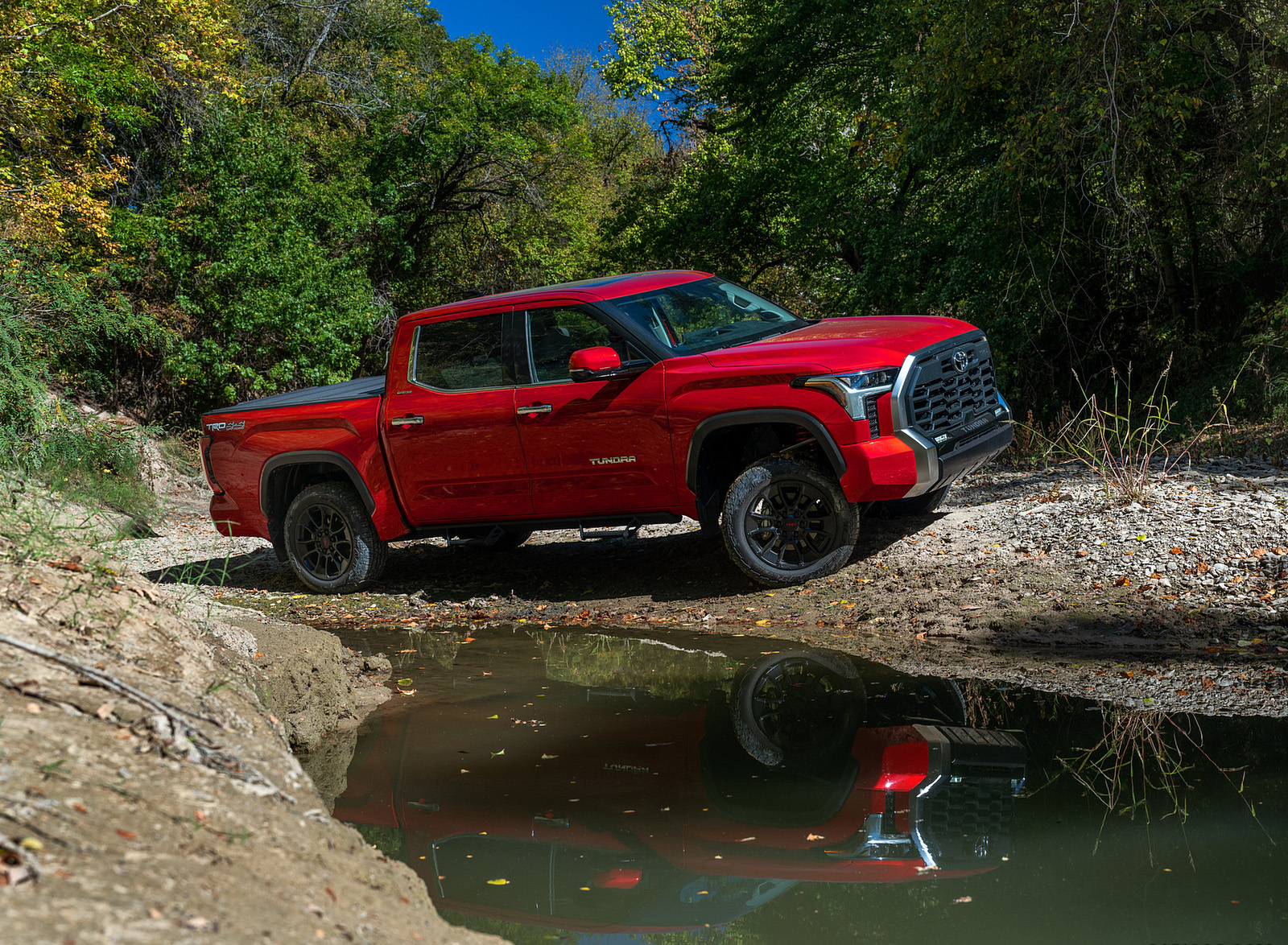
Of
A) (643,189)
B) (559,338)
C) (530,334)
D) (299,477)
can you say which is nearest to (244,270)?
(643,189)

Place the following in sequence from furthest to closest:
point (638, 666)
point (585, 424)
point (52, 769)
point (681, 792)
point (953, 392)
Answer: point (585, 424), point (953, 392), point (638, 666), point (681, 792), point (52, 769)

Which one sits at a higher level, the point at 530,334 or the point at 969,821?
the point at 530,334

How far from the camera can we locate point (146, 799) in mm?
A: 2859

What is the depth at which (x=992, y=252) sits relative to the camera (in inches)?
535

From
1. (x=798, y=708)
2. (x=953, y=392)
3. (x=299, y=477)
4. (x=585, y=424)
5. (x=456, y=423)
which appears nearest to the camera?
(x=798, y=708)

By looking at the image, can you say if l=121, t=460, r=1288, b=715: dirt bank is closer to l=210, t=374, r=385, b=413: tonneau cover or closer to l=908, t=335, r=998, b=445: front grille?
l=908, t=335, r=998, b=445: front grille

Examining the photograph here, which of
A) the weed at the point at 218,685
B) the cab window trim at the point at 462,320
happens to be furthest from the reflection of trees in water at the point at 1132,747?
the cab window trim at the point at 462,320

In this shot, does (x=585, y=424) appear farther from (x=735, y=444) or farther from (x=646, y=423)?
(x=735, y=444)

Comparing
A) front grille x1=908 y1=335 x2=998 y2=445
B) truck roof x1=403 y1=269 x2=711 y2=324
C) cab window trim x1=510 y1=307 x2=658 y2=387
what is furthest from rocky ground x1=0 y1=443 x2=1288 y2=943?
truck roof x1=403 y1=269 x2=711 y2=324

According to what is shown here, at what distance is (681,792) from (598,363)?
132 inches

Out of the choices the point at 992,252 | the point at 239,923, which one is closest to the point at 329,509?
the point at 239,923

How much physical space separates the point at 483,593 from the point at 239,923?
580 centimetres

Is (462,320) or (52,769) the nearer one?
(52,769)

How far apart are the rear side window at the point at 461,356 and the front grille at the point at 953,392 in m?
2.73
